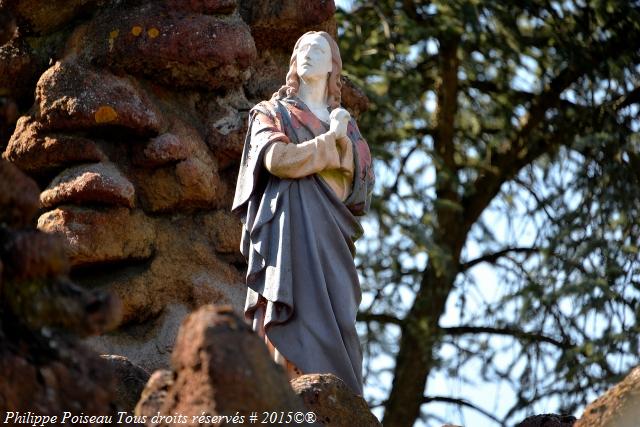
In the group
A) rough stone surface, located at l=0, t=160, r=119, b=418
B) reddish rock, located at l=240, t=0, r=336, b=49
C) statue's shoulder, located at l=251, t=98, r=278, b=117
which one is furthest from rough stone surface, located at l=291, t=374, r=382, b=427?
reddish rock, located at l=240, t=0, r=336, b=49

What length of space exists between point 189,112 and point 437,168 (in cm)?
344

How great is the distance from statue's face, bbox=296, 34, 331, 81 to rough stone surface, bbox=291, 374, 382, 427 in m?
2.16

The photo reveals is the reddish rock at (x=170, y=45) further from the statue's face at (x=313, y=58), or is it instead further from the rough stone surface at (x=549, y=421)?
the rough stone surface at (x=549, y=421)

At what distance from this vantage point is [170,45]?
8930mm

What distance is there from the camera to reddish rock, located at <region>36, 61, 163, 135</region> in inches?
341

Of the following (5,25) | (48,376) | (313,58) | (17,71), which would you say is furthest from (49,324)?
(17,71)

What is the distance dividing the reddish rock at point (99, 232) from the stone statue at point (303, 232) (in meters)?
1.01

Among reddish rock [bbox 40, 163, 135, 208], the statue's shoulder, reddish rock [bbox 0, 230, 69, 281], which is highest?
reddish rock [bbox 40, 163, 135, 208]

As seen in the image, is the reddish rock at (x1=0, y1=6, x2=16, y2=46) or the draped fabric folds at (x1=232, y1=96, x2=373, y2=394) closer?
the reddish rock at (x1=0, y1=6, x2=16, y2=46)

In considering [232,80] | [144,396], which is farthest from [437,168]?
[144,396]

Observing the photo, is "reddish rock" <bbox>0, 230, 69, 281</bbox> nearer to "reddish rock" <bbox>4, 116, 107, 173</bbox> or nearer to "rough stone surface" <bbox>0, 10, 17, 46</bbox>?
"rough stone surface" <bbox>0, 10, 17, 46</bbox>

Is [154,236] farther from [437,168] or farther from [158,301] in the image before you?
[437,168]

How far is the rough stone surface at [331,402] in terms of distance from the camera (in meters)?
5.94

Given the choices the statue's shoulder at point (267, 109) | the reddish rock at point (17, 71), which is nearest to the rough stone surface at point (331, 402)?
the statue's shoulder at point (267, 109)
